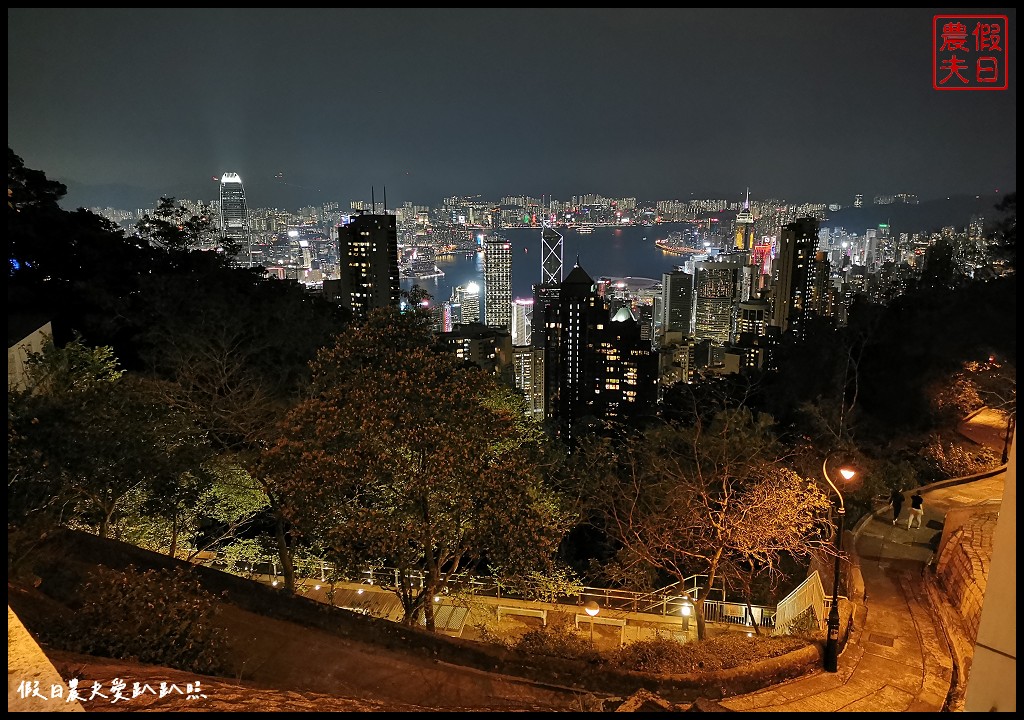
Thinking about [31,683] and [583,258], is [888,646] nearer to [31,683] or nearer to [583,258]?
[31,683]

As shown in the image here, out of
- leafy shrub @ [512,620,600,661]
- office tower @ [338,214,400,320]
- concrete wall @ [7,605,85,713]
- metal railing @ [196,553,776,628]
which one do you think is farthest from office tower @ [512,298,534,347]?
concrete wall @ [7,605,85,713]

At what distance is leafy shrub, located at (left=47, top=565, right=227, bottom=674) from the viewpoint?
4633 millimetres

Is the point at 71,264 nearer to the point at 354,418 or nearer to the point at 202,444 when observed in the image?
the point at 202,444

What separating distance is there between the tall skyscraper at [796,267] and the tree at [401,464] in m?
50.8

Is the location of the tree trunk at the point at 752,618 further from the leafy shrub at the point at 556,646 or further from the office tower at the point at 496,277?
the office tower at the point at 496,277

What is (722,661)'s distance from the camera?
231 inches

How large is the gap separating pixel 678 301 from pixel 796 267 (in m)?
21.3

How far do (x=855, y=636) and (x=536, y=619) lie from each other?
3.81m

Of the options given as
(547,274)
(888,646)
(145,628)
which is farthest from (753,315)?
(145,628)

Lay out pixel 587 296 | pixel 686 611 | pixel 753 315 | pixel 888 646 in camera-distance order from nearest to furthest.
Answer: pixel 888 646, pixel 686 611, pixel 587 296, pixel 753 315

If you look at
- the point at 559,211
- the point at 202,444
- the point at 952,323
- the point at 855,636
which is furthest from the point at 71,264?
the point at 559,211

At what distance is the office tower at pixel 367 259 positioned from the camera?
31922 mm

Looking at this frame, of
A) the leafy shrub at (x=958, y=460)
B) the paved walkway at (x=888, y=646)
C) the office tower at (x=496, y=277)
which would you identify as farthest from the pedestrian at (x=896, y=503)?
the office tower at (x=496, y=277)

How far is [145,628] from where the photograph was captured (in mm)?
4758
